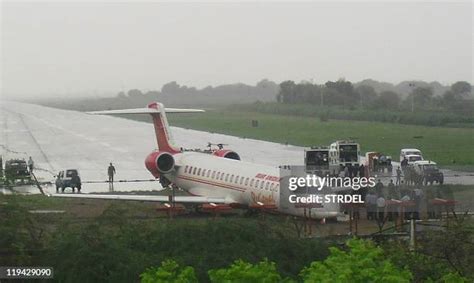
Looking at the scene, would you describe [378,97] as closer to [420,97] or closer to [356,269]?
[420,97]

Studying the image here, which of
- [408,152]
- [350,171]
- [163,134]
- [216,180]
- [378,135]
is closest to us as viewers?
[216,180]

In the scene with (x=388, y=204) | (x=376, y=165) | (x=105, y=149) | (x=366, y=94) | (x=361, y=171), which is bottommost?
(x=105, y=149)

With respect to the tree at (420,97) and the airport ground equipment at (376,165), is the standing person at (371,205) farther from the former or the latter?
the tree at (420,97)

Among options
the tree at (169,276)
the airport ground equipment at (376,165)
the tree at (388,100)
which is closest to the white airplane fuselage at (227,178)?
the airport ground equipment at (376,165)

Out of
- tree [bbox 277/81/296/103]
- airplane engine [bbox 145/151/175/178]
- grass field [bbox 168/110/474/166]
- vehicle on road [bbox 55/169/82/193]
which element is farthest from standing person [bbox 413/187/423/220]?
tree [bbox 277/81/296/103]

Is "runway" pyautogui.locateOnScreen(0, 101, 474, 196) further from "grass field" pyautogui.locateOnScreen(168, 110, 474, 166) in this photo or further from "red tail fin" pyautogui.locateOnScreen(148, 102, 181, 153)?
"red tail fin" pyautogui.locateOnScreen(148, 102, 181, 153)

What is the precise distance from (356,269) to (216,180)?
58.2 ft

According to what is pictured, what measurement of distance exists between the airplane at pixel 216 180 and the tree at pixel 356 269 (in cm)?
1236

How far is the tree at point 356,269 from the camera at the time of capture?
8.84m

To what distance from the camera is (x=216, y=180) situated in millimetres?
26703

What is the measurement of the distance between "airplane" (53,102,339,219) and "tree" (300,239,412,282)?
12.4 m

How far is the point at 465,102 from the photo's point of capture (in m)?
40.6

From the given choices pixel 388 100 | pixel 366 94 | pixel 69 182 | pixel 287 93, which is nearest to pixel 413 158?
pixel 366 94

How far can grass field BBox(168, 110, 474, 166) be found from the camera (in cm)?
4009
